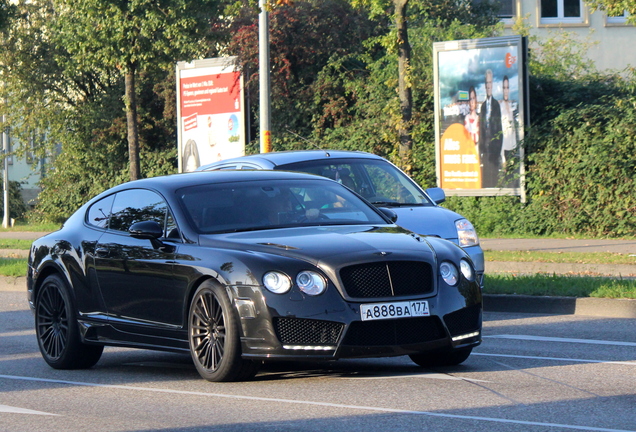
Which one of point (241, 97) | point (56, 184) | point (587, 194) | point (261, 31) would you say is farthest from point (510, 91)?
point (56, 184)

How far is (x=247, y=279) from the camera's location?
738cm

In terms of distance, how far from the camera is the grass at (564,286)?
11.8 meters

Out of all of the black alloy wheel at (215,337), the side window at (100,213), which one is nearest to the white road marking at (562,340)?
the black alloy wheel at (215,337)

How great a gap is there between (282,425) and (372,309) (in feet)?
4.44

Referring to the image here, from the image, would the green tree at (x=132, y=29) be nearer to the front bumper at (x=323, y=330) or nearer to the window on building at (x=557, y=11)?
the front bumper at (x=323, y=330)

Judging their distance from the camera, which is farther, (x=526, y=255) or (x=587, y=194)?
(x=587, y=194)

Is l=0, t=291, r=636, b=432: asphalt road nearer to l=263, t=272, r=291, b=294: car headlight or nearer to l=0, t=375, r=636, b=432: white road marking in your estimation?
l=0, t=375, r=636, b=432: white road marking

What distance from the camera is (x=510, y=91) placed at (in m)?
23.0

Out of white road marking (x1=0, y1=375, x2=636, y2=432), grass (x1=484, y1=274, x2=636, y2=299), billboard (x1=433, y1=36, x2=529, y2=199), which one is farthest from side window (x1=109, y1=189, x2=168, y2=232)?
billboard (x1=433, y1=36, x2=529, y2=199)

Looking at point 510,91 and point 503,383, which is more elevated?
point 510,91

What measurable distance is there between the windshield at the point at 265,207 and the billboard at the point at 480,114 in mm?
14743

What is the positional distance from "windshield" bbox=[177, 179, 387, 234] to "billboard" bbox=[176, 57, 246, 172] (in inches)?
819

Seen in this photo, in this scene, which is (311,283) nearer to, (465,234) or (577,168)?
(465,234)

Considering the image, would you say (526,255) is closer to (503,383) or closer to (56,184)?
(503,383)
